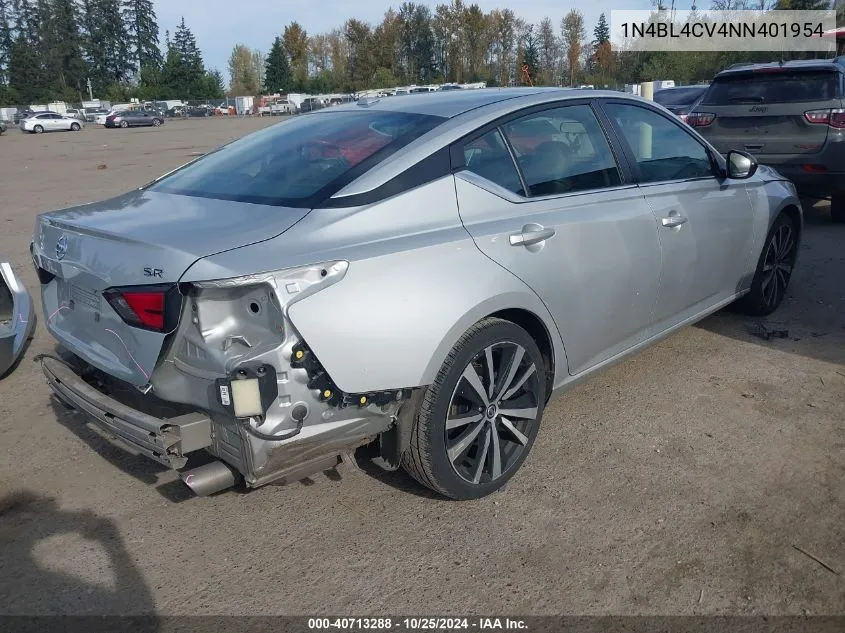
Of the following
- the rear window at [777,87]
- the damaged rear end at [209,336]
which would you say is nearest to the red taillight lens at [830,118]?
the rear window at [777,87]

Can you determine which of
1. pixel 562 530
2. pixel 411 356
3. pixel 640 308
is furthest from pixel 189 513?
pixel 640 308

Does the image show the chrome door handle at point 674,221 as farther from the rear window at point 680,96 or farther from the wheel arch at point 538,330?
the rear window at point 680,96

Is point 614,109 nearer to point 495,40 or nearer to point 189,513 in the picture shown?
point 189,513

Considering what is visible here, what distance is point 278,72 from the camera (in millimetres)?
94938

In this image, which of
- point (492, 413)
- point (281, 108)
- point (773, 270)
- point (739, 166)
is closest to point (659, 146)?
point (739, 166)

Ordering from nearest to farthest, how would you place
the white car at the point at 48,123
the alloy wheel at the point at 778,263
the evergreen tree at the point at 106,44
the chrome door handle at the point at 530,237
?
the chrome door handle at the point at 530,237 < the alloy wheel at the point at 778,263 < the white car at the point at 48,123 < the evergreen tree at the point at 106,44

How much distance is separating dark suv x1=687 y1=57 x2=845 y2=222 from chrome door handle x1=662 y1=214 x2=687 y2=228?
16.6 feet

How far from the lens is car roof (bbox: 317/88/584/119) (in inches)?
134

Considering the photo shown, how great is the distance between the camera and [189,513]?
3182 millimetres

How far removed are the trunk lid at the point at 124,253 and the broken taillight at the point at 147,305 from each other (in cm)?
1

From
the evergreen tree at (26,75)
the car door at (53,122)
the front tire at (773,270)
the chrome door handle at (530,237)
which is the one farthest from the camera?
the evergreen tree at (26,75)

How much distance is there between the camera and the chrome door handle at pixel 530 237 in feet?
10.2

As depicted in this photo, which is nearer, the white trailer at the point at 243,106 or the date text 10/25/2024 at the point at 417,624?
the date text 10/25/2024 at the point at 417,624

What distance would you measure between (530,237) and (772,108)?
21.6ft
